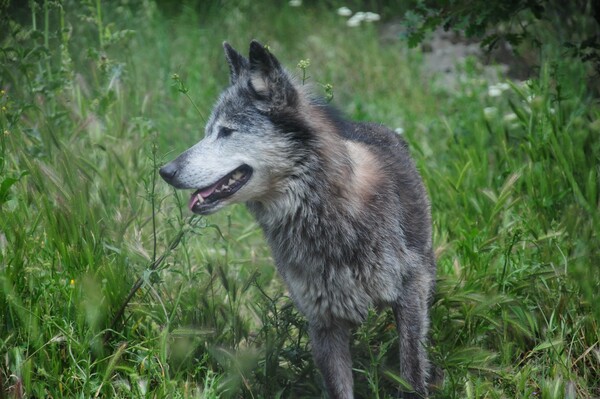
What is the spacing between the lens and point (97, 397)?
145 inches

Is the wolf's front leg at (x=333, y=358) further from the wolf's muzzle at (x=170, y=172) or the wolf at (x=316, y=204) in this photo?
the wolf's muzzle at (x=170, y=172)

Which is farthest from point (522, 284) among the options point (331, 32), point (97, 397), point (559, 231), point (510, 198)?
point (331, 32)

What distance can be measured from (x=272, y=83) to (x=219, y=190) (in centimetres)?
55

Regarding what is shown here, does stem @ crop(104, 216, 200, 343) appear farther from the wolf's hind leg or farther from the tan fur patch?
the wolf's hind leg

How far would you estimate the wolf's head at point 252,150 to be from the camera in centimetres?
369

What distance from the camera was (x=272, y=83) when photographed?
3738mm

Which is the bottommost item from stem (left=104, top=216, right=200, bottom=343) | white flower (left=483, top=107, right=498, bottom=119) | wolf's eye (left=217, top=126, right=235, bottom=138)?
white flower (left=483, top=107, right=498, bottom=119)

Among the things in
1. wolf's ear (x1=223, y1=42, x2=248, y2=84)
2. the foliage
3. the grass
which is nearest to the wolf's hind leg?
the grass

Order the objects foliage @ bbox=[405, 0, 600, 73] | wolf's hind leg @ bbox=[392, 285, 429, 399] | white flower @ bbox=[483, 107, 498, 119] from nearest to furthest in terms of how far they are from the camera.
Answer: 1. wolf's hind leg @ bbox=[392, 285, 429, 399]
2. foliage @ bbox=[405, 0, 600, 73]
3. white flower @ bbox=[483, 107, 498, 119]

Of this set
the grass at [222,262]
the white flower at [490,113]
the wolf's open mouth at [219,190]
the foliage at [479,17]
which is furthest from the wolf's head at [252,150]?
the white flower at [490,113]

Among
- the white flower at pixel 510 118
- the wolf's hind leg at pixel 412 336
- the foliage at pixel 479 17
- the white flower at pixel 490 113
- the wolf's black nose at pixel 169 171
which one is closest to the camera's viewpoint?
the wolf's black nose at pixel 169 171

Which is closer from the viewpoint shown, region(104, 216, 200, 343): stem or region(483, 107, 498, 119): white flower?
region(104, 216, 200, 343): stem

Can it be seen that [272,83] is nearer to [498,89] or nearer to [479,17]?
[479,17]

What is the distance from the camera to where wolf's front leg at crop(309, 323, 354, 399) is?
396 cm
